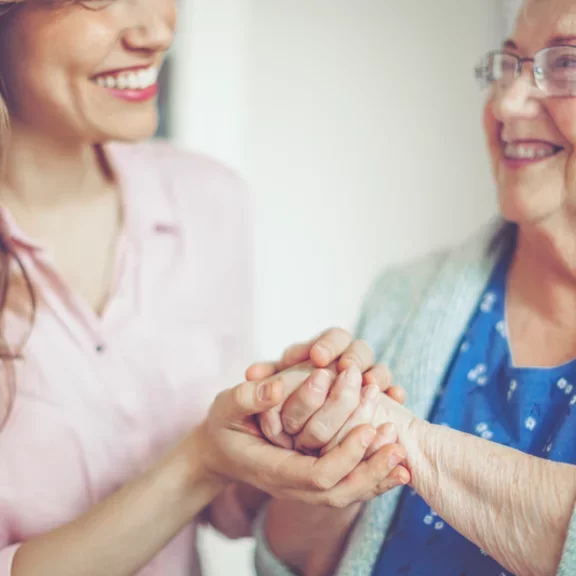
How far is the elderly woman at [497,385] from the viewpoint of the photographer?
812 mm

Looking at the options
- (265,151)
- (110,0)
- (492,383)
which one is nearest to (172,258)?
(110,0)

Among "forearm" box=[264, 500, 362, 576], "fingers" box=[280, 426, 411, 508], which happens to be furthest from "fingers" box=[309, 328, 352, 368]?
"forearm" box=[264, 500, 362, 576]

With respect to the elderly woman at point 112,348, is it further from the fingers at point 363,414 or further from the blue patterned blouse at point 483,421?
the blue patterned blouse at point 483,421

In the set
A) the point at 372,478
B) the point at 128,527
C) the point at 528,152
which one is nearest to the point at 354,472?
the point at 372,478

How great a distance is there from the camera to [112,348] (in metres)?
1.07

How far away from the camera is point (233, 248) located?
126 centimetres

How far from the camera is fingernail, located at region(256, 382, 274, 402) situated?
2.92 feet

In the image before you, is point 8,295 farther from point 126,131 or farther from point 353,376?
point 353,376

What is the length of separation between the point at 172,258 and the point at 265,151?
86cm

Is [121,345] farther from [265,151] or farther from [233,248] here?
[265,151]

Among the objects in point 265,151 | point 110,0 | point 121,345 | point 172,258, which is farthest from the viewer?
point 265,151

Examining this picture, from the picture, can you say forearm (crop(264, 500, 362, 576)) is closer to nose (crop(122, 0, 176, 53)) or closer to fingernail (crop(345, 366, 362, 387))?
fingernail (crop(345, 366, 362, 387))

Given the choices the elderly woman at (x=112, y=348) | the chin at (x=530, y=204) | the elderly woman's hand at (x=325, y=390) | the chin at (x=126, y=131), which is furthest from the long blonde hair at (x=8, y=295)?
the chin at (x=530, y=204)

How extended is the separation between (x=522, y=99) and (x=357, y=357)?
416mm
